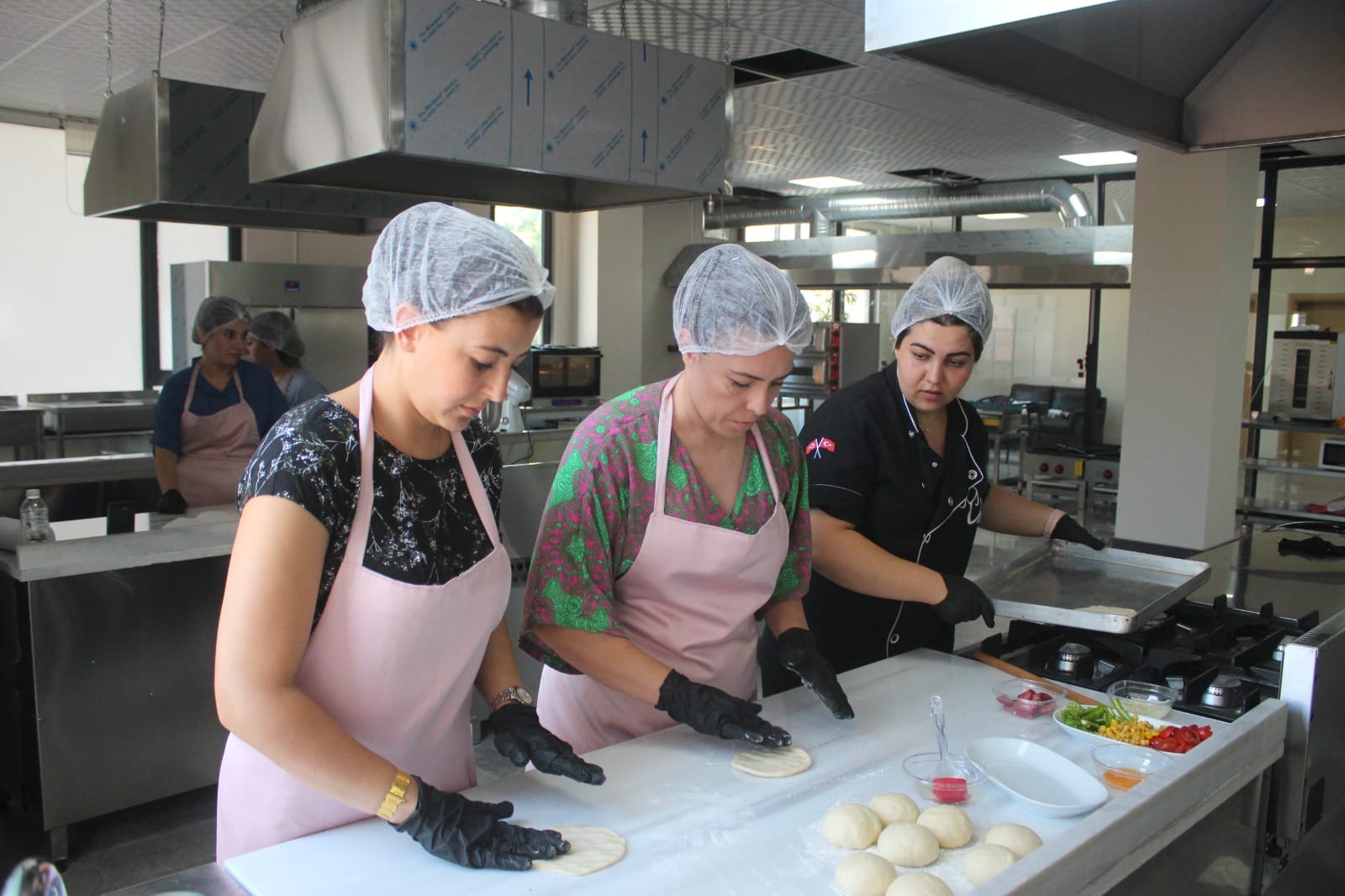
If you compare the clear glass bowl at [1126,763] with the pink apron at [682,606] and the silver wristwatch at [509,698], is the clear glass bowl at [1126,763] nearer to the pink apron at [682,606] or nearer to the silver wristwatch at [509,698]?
the pink apron at [682,606]

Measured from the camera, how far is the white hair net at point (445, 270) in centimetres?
125

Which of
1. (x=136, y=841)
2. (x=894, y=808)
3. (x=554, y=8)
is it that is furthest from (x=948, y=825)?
(x=136, y=841)

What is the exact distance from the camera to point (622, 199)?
3465 millimetres

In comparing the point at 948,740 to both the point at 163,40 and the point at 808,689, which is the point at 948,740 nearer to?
the point at 808,689

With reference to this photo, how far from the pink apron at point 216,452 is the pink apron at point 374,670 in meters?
2.79

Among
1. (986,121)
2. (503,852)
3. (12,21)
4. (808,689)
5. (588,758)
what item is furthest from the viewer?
(986,121)

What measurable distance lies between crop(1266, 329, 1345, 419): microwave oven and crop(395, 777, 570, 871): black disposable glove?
20.3 feet

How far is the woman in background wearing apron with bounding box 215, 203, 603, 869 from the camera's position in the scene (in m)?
1.12

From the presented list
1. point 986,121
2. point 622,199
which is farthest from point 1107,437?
point 622,199

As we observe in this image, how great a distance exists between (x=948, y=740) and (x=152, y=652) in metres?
2.41

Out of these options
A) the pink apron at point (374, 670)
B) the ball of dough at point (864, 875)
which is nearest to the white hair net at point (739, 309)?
the pink apron at point (374, 670)

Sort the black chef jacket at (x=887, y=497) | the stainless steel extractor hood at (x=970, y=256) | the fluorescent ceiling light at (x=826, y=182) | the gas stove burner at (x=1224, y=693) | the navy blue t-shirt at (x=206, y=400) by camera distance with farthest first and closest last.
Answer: the fluorescent ceiling light at (x=826, y=182) < the stainless steel extractor hood at (x=970, y=256) < the navy blue t-shirt at (x=206, y=400) < the black chef jacket at (x=887, y=497) < the gas stove burner at (x=1224, y=693)

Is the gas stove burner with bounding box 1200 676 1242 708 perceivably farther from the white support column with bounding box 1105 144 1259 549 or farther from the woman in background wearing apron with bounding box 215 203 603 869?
the white support column with bounding box 1105 144 1259 549

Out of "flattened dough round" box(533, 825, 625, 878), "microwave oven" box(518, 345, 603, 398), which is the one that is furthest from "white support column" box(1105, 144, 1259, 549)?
"flattened dough round" box(533, 825, 625, 878)
